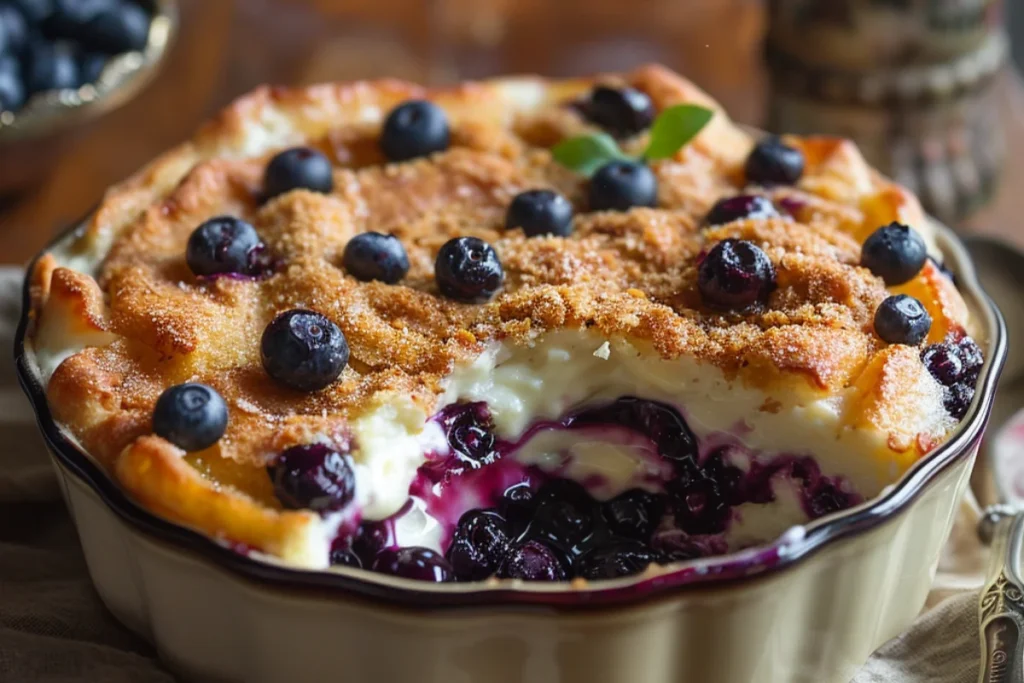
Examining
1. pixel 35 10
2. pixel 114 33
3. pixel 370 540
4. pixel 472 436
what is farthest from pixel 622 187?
pixel 35 10

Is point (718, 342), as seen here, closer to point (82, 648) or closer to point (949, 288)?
point (949, 288)

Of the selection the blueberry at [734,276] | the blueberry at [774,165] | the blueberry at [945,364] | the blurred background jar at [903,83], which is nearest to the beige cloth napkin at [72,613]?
the blueberry at [945,364]

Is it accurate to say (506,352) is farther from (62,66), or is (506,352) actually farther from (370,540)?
(62,66)

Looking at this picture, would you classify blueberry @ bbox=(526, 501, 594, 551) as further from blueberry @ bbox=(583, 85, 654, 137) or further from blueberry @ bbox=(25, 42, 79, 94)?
blueberry @ bbox=(25, 42, 79, 94)

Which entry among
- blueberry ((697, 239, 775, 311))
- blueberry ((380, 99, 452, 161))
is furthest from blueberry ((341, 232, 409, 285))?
blueberry ((697, 239, 775, 311))

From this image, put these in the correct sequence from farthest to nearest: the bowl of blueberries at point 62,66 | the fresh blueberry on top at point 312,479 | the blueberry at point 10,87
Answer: the blueberry at point 10,87, the bowl of blueberries at point 62,66, the fresh blueberry on top at point 312,479

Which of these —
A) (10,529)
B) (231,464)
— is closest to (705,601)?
(231,464)

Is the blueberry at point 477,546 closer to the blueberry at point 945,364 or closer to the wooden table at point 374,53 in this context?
the blueberry at point 945,364
